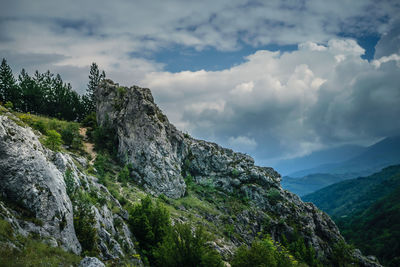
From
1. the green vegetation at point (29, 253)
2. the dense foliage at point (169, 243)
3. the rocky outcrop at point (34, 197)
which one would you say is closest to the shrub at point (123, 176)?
the dense foliage at point (169, 243)

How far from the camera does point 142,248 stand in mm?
38875

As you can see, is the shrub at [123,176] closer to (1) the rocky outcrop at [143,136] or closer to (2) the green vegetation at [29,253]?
(1) the rocky outcrop at [143,136]

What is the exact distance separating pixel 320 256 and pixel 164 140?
69.5 metres

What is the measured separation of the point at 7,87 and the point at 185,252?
101561 millimetres

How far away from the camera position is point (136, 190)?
5862 cm

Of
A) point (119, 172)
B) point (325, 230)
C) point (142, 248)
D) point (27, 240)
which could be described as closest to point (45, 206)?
point (27, 240)

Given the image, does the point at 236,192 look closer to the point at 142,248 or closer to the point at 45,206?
the point at 142,248

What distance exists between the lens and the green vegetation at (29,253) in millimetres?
15125

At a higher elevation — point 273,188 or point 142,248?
point 273,188

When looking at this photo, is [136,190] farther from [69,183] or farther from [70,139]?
[69,183]

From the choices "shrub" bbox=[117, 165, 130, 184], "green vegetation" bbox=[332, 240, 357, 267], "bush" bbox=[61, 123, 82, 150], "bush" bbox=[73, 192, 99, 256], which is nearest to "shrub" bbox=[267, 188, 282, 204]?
"green vegetation" bbox=[332, 240, 357, 267]

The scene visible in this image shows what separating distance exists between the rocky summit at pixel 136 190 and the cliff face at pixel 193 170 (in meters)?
0.35

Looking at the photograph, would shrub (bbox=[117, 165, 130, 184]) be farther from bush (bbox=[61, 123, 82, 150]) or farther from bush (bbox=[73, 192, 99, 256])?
bush (bbox=[73, 192, 99, 256])

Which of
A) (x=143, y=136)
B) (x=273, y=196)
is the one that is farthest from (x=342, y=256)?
(x=143, y=136)
